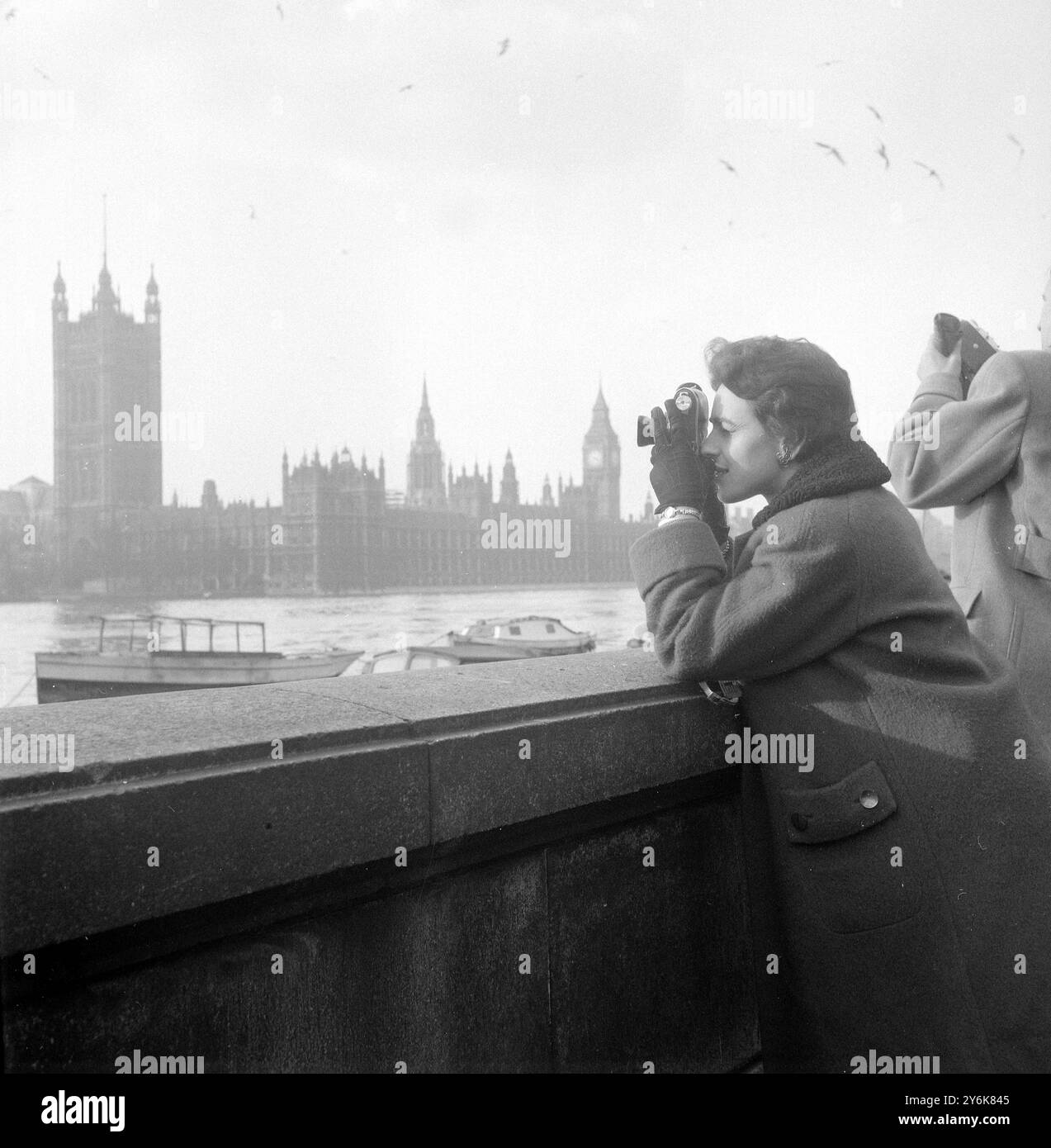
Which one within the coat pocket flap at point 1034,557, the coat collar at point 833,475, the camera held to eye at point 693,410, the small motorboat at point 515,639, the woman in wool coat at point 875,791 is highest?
the camera held to eye at point 693,410

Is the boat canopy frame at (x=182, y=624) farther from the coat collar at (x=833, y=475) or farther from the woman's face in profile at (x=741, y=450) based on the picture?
the coat collar at (x=833, y=475)

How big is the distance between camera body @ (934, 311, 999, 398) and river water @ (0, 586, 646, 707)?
4251 cm

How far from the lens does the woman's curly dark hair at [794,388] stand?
1.87 m

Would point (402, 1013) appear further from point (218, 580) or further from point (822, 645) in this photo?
point (218, 580)

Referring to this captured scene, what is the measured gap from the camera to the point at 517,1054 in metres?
1.75

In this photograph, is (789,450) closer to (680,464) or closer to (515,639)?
(680,464)

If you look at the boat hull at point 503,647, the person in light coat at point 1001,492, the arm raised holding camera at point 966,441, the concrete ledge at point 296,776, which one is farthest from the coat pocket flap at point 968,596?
the boat hull at point 503,647

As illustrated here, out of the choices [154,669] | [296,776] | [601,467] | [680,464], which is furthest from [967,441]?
[601,467]

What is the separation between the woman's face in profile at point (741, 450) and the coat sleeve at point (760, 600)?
0.45ft

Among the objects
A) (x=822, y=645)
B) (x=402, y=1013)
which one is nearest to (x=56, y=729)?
(x=402, y=1013)

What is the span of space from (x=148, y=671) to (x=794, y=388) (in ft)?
108

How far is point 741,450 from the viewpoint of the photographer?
1.92 m

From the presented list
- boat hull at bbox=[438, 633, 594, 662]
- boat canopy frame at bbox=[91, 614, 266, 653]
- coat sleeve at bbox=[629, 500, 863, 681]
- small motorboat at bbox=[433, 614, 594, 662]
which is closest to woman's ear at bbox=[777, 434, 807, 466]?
coat sleeve at bbox=[629, 500, 863, 681]
